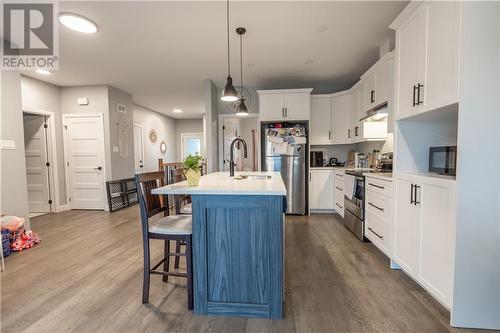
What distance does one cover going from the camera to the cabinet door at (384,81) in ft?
9.30

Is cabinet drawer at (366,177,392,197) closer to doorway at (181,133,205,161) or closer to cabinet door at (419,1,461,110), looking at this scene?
cabinet door at (419,1,461,110)

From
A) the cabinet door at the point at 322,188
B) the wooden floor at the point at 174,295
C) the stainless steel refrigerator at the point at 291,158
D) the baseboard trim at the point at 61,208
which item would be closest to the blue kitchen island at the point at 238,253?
the wooden floor at the point at 174,295

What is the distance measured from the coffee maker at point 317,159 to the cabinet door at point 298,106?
0.90 m

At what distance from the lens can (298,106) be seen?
172 inches

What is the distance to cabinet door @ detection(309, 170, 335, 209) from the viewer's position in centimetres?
442

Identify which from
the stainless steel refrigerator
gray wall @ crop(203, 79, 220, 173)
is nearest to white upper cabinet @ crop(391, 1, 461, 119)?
the stainless steel refrigerator

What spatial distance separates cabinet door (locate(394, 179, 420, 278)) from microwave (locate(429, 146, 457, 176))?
25 cm

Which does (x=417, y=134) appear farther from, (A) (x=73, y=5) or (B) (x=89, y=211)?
(B) (x=89, y=211)

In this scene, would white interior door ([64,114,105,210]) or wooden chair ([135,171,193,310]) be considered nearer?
wooden chair ([135,171,193,310])

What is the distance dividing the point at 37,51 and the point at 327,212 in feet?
17.3

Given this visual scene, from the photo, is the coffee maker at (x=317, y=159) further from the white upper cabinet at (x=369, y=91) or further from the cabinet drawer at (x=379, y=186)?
the cabinet drawer at (x=379, y=186)

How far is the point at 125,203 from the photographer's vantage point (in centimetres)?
527

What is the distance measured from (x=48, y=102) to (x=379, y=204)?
6.09 m

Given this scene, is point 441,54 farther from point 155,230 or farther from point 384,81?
point 155,230
